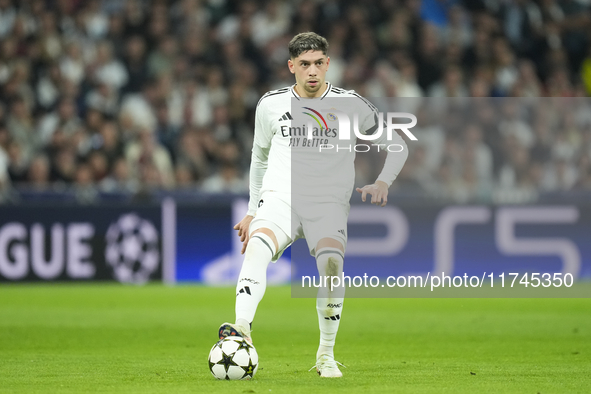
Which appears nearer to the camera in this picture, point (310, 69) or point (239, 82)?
point (310, 69)

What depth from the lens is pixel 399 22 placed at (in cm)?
1573

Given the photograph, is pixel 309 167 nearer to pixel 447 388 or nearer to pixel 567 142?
pixel 447 388

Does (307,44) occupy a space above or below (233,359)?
above

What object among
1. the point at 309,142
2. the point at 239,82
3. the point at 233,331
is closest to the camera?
the point at 233,331

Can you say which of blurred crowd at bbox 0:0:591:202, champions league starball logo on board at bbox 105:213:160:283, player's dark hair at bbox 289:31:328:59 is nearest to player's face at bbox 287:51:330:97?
player's dark hair at bbox 289:31:328:59

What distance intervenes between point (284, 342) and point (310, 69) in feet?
10.1

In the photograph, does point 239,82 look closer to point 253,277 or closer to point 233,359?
point 253,277

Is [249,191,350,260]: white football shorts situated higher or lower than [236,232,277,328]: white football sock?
higher

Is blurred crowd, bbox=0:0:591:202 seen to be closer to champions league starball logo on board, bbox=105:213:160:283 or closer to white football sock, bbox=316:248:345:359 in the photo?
champions league starball logo on board, bbox=105:213:160:283

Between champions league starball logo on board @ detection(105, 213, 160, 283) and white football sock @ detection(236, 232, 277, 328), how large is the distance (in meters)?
7.55

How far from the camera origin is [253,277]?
221 inches

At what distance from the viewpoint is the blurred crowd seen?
13328 mm

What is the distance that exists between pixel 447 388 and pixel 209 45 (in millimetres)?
10910

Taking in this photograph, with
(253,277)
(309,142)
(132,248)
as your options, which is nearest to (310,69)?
(309,142)
